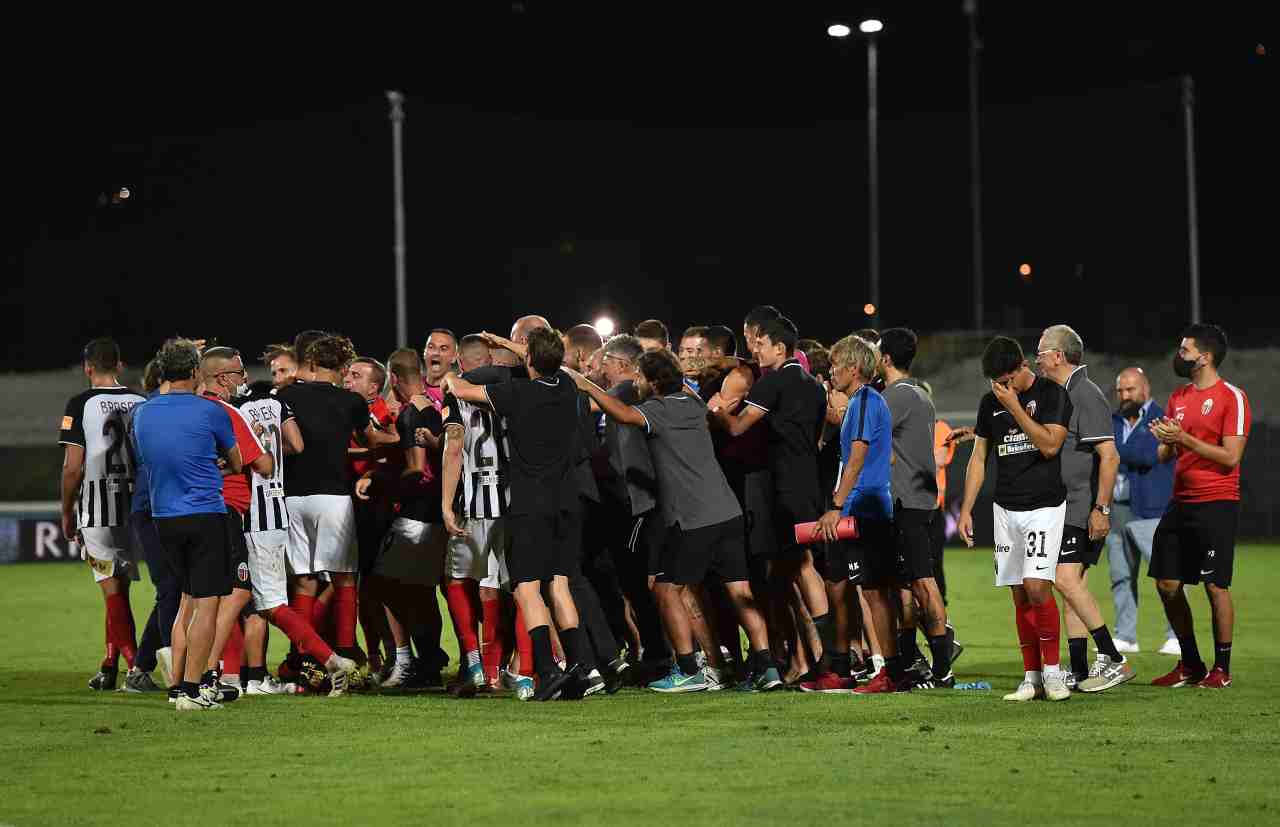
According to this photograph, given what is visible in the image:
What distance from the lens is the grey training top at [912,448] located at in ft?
31.8

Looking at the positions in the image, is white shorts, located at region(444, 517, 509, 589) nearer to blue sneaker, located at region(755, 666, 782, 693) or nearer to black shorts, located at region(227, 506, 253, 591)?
black shorts, located at region(227, 506, 253, 591)

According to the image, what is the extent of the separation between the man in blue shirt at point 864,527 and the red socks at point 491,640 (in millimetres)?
1903

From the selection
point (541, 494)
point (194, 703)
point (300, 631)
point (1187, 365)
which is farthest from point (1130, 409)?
point (194, 703)

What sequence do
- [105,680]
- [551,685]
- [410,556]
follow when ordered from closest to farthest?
1. [551,685]
2. [410,556]
3. [105,680]

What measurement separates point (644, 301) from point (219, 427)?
129ft

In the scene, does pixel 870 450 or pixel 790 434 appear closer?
pixel 870 450

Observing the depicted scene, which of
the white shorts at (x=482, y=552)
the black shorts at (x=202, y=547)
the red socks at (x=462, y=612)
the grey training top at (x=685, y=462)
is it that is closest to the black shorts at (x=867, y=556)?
the grey training top at (x=685, y=462)

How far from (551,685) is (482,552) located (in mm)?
993

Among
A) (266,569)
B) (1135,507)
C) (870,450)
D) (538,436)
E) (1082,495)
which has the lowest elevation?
(266,569)

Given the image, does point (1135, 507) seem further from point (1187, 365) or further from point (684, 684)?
point (684, 684)

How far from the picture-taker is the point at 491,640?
32.2 ft

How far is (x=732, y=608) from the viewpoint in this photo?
9906mm

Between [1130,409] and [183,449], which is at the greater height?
[1130,409]

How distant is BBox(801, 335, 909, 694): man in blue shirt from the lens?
9.43 metres
